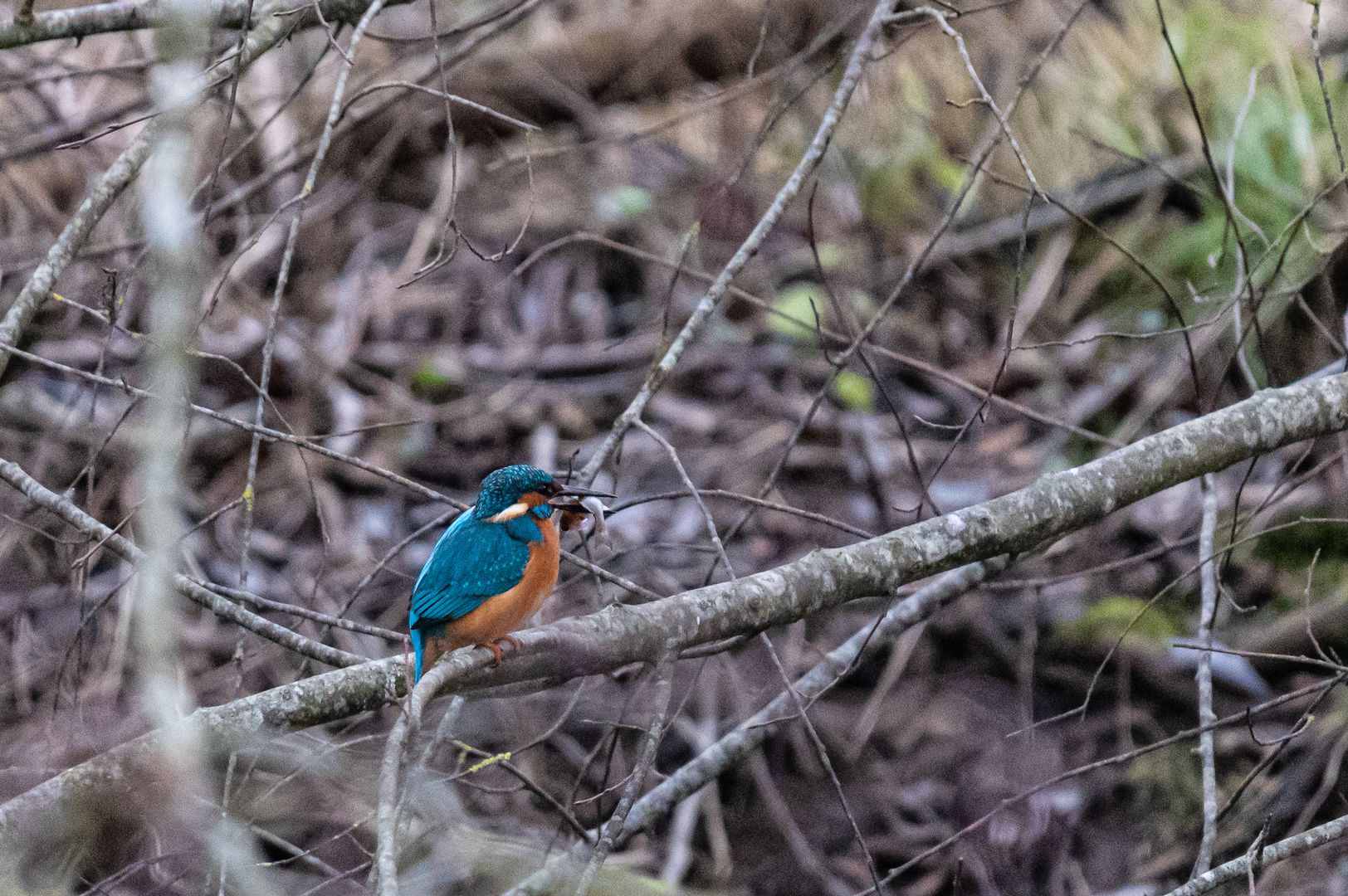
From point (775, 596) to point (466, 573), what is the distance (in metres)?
0.79

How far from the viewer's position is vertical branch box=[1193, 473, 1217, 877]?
2.36 m

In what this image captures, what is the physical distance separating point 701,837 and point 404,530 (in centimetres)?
205

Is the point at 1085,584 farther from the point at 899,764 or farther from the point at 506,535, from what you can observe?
the point at 506,535

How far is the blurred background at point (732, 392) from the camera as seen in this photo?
11.4 ft

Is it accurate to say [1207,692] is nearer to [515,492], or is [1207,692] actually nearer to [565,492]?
[565,492]

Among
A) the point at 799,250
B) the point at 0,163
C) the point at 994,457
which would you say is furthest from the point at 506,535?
the point at 799,250

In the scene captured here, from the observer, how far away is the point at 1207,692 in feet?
8.67

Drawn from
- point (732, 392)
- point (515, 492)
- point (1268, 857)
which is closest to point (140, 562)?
point (515, 492)

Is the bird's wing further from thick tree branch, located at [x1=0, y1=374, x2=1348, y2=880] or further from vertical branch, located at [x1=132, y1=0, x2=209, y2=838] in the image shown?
vertical branch, located at [x1=132, y1=0, x2=209, y2=838]

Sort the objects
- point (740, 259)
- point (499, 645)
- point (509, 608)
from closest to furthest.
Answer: point (499, 645), point (509, 608), point (740, 259)

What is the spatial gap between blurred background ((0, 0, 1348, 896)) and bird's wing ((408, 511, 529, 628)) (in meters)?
0.16

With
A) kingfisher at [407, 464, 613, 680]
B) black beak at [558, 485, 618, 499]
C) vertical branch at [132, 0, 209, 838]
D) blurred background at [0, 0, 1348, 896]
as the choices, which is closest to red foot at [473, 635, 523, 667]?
kingfisher at [407, 464, 613, 680]

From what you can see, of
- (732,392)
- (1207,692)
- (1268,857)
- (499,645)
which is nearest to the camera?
(1268,857)

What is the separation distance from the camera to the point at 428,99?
22.0ft
